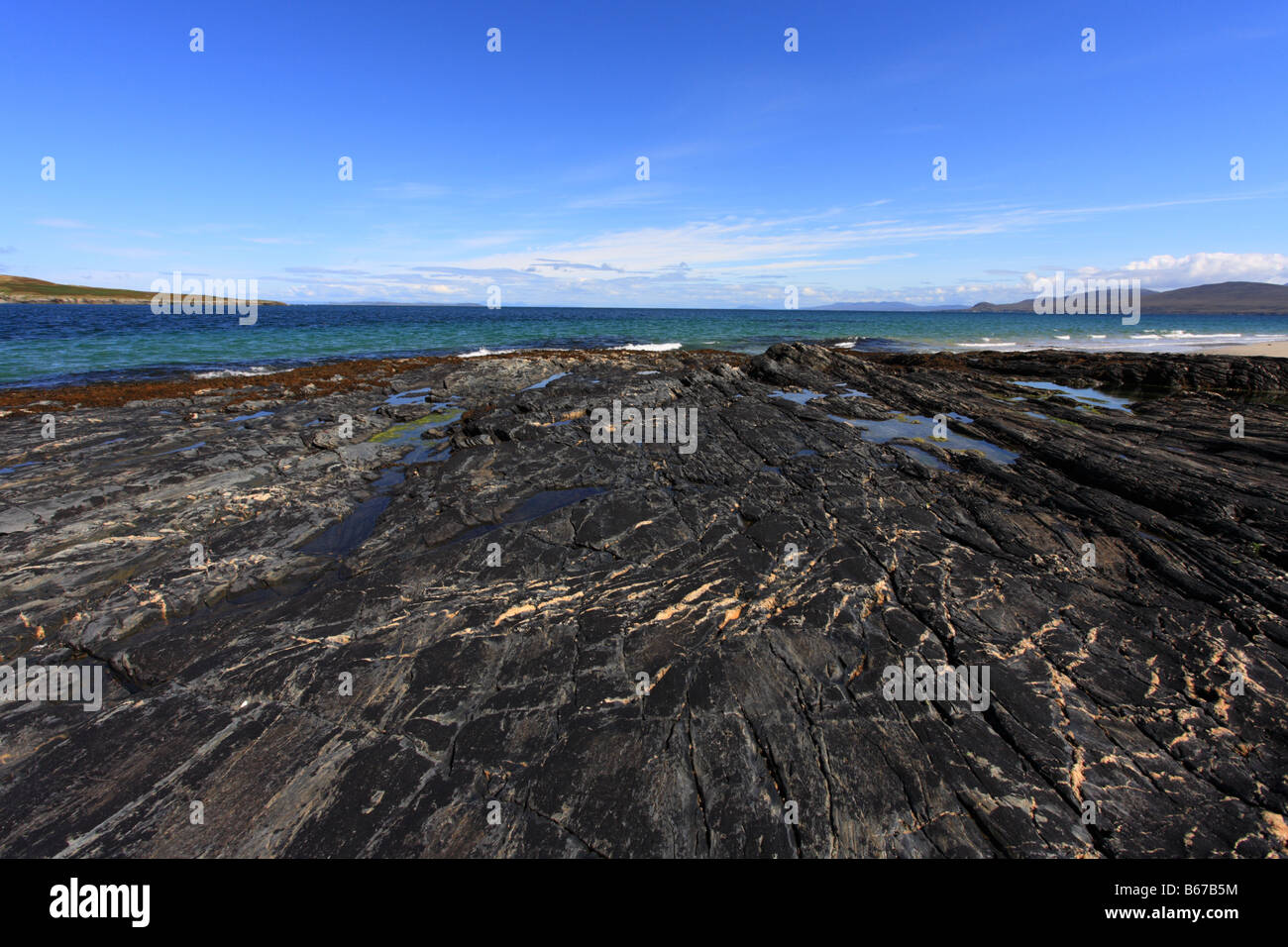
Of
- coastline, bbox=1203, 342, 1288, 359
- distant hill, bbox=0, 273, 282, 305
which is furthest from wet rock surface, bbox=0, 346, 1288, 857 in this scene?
distant hill, bbox=0, 273, 282, 305

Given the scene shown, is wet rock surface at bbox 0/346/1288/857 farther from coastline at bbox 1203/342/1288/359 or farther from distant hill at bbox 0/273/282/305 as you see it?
distant hill at bbox 0/273/282/305

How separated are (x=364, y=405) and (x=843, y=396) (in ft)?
80.9

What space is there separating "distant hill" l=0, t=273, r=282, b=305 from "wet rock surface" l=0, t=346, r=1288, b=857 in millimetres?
199468

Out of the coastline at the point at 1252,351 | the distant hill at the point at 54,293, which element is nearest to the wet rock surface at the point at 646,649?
the coastline at the point at 1252,351

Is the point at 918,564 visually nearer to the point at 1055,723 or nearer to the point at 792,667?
the point at 1055,723

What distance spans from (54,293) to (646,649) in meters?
266

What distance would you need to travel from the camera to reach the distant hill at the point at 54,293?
497ft

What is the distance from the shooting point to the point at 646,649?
7562mm

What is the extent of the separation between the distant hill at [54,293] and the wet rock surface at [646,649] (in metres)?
199

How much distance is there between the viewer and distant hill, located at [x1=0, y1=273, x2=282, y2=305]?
15162 centimetres

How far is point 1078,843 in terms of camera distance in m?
5.03

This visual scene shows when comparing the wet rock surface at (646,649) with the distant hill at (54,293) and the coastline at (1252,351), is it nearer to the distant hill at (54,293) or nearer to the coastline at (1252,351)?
the coastline at (1252,351)

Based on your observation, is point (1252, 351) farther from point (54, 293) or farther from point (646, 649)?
point (54, 293)
